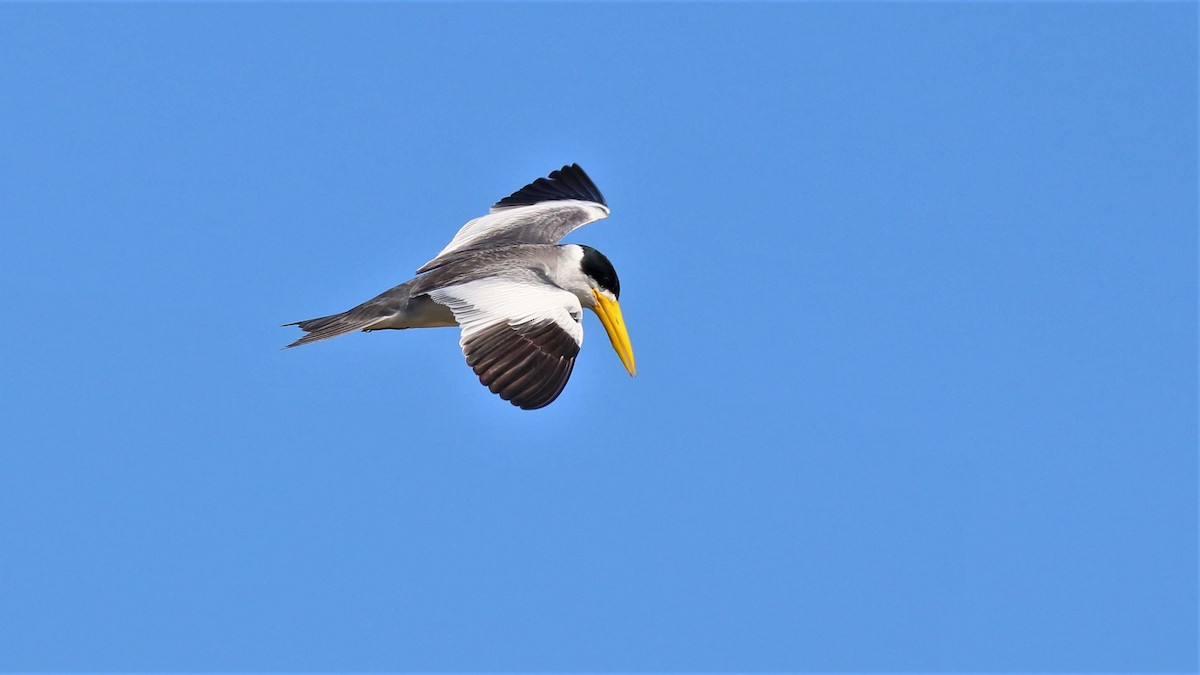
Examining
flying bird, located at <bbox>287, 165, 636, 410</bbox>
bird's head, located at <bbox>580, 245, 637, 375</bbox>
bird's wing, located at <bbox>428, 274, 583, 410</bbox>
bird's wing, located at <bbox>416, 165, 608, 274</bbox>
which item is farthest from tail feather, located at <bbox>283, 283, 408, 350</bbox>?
bird's head, located at <bbox>580, 245, 637, 375</bbox>

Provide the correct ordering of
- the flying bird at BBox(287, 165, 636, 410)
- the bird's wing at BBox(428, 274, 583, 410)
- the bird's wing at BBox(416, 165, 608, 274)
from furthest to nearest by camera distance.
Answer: the bird's wing at BBox(416, 165, 608, 274) < the flying bird at BBox(287, 165, 636, 410) < the bird's wing at BBox(428, 274, 583, 410)

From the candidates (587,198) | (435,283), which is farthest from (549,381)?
(587,198)

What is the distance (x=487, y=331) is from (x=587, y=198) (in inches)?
283

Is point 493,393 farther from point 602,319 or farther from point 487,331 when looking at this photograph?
point 602,319

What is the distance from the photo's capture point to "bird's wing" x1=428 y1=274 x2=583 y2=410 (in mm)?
13500

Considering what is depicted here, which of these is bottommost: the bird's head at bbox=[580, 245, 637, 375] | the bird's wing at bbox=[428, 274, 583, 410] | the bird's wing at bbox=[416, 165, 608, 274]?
the bird's wing at bbox=[428, 274, 583, 410]

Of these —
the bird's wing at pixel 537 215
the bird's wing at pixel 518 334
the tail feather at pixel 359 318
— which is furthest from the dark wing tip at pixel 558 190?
the bird's wing at pixel 518 334

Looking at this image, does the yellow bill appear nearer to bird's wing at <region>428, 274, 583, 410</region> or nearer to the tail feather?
bird's wing at <region>428, 274, 583, 410</region>

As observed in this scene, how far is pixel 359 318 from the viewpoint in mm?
16328

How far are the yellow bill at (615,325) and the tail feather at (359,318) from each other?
2.17 metres

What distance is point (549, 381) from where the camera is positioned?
535 inches

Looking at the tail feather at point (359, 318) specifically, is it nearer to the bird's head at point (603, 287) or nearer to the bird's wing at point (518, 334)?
the bird's wing at point (518, 334)

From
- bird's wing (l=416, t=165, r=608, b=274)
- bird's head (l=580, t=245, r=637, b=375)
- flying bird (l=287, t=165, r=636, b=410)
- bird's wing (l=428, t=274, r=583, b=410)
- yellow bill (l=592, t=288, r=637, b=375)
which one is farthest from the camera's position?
bird's wing (l=416, t=165, r=608, b=274)

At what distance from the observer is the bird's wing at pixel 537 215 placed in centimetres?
1916
